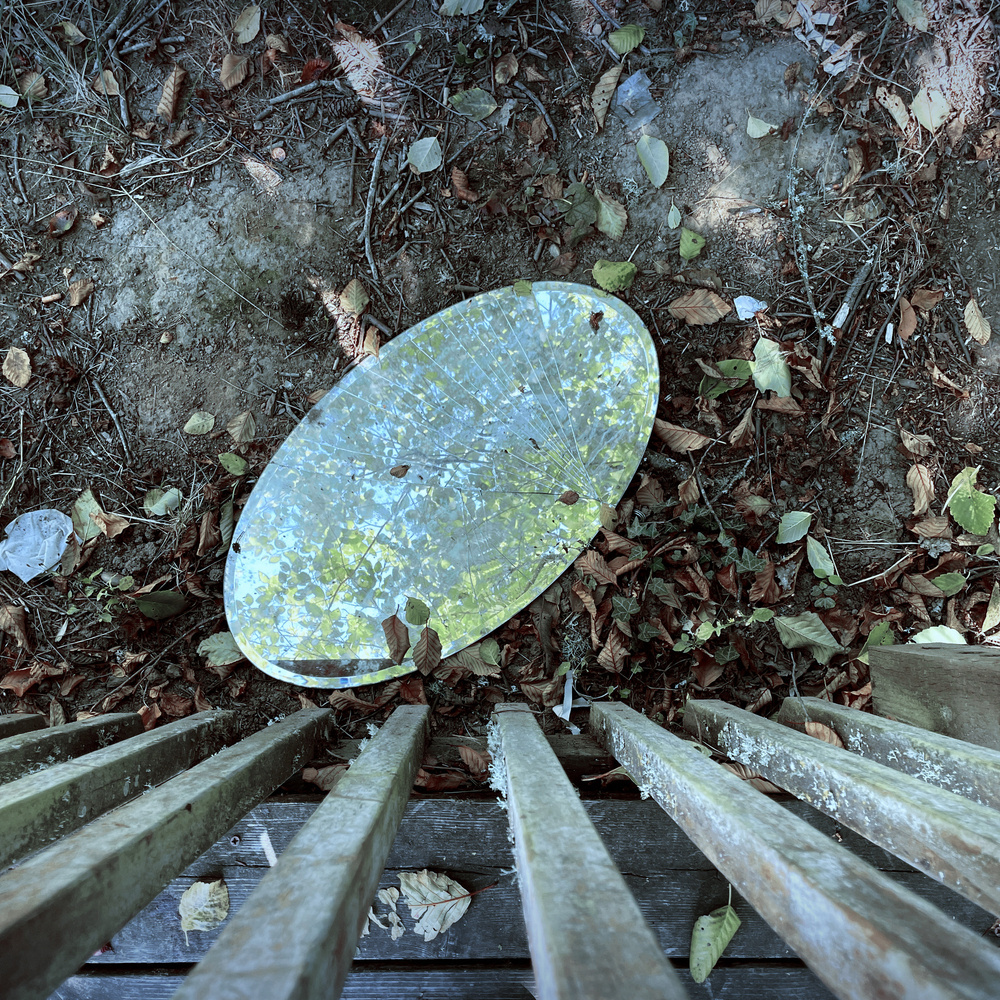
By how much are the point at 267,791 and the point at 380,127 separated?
80.3 inches

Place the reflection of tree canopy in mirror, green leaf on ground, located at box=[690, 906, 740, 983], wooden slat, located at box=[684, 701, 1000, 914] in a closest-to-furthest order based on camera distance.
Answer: wooden slat, located at box=[684, 701, 1000, 914], green leaf on ground, located at box=[690, 906, 740, 983], the reflection of tree canopy in mirror

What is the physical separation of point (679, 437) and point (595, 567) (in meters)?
0.48

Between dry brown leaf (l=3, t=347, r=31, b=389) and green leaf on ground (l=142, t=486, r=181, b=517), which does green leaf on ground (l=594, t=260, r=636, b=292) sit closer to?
green leaf on ground (l=142, t=486, r=181, b=517)

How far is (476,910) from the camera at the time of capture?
1.35 metres

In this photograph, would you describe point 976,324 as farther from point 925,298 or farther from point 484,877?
point 484,877

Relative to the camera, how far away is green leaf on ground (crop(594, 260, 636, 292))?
2051 mm

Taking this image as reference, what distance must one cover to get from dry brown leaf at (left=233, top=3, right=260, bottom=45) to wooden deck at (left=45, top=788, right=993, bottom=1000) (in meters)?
2.37

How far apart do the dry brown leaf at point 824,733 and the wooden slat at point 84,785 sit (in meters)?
1.38

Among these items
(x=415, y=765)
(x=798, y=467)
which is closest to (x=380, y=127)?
(x=798, y=467)

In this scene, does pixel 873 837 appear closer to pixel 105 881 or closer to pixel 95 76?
pixel 105 881

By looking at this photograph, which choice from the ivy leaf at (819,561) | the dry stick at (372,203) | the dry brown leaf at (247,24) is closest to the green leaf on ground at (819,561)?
the ivy leaf at (819,561)

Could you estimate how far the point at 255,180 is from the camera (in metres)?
2.17

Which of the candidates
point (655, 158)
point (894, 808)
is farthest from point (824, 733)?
point (655, 158)

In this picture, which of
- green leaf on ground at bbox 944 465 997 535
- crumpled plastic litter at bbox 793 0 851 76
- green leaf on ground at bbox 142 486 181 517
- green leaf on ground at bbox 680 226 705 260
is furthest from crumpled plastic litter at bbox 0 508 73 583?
crumpled plastic litter at bbox 793 0 851 76
